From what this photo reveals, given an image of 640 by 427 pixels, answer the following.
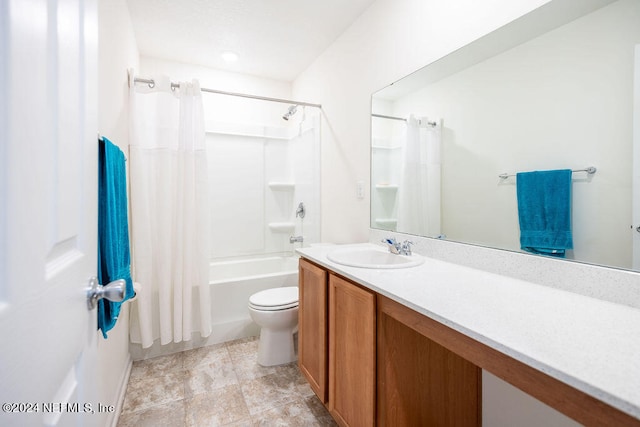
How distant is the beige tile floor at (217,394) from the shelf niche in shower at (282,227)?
142cm

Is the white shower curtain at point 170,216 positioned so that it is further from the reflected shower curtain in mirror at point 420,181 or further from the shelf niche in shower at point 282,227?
the reflected shower curtain in mirror at point 420,181

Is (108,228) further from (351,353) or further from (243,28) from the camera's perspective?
(243,28)

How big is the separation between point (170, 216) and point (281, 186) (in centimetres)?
144

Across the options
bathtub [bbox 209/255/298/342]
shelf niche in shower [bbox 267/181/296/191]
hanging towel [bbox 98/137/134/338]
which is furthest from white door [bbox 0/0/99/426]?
shelf niche in shower [bbox 267/181/296/191]

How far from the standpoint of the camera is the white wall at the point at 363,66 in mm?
1387

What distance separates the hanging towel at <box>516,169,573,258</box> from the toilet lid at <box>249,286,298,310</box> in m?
1.47

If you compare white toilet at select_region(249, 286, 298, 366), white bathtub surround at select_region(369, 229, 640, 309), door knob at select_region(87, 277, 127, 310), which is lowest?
white toilet at select_region(249, 286, 298, 366)

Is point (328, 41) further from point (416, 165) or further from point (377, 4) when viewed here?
point (416, 165)

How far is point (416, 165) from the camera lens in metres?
1.74

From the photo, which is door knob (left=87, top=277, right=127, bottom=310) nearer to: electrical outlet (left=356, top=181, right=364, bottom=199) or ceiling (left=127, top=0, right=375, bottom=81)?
electrical outlet (left=356, top=181, right=364, bottom=199)

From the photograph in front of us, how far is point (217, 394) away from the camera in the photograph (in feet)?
5.85

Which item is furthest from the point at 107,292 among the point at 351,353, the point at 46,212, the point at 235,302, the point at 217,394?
the point at 235,302

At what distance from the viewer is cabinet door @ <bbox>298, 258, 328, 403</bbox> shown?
149cm

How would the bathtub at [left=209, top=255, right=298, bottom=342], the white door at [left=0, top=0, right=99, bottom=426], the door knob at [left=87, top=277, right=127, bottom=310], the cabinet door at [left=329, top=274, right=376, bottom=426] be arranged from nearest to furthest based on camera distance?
the white door at [left=0, top=0, right=99, bottom=426], the door knob at [left=87, top=277, right=127, bottom=310], the cabinet door at [left=329, top=274, right=376, bottom=426], the bathtub at [left=209, top=255, right=298, bottom=342]
